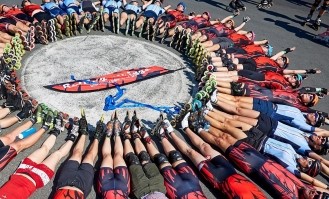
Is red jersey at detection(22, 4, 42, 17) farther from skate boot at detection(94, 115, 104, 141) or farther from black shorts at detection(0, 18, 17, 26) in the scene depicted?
skate boot at detection(94, 115, 104, 141)

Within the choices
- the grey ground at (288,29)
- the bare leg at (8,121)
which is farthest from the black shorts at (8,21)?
the bare leg at (8,121)

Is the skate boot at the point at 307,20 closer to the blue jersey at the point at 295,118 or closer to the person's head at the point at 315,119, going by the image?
A: the person's head at the point at 315,119

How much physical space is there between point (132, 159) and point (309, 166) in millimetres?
4298

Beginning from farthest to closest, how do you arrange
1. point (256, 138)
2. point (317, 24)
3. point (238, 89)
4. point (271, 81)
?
point (317, 24)
point (271, 81)
point (238, 89)
point (256, 138)

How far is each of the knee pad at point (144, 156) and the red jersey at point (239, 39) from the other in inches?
281

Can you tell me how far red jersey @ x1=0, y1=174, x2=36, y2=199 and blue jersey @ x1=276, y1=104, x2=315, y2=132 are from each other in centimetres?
676

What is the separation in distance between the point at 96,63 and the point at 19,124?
379 centimetres

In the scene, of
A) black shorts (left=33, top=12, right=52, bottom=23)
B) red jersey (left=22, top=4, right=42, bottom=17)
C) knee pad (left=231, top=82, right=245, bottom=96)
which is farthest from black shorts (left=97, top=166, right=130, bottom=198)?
red jersey (left=22, top=4, right=42, bottom=17)

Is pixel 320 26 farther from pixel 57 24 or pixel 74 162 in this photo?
pixel 74 162

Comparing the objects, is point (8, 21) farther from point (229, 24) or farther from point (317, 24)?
point (317, 24)

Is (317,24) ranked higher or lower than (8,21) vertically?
higher

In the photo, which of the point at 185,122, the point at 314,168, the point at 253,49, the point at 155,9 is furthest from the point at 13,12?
the point at 314,168

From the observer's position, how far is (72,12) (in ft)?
42.9

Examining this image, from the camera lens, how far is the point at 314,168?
27.1ft
